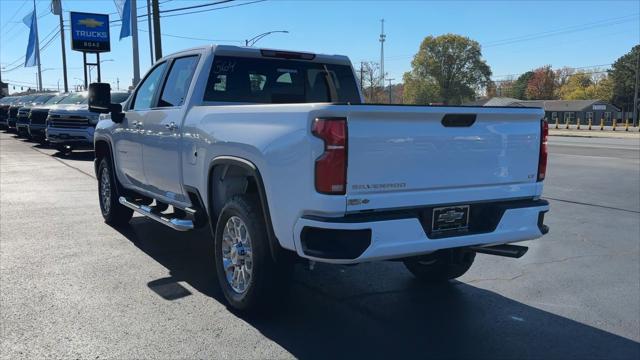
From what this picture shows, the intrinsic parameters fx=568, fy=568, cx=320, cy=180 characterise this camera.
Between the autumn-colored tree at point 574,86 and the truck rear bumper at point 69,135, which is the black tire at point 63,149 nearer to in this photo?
the truck rear bumper at point 69,135

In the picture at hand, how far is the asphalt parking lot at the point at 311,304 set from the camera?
389cm

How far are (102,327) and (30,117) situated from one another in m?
19.7


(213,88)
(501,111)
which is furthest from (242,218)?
(501,111)

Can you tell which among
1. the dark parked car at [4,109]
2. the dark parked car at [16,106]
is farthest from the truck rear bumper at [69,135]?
the dark parked car at [4,109]

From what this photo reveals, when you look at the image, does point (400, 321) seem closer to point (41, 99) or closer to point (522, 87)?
point (41, 99)

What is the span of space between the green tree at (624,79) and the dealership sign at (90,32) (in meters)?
89.5

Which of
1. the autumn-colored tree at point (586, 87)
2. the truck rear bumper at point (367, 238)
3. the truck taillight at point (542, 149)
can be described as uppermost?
the autumn-colored tree at point (586, 87)

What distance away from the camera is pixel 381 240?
3.52 m

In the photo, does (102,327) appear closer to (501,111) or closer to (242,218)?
(242,218)

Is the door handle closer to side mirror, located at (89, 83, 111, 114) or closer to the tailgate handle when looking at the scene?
side mirror, located at (89, 83, 111, 114)

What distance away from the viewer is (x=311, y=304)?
184 inches

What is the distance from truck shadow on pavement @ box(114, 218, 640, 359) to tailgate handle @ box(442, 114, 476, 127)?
4.96 feet

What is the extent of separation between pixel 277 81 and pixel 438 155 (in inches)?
96.8

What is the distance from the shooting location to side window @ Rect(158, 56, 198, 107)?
5.58 m
